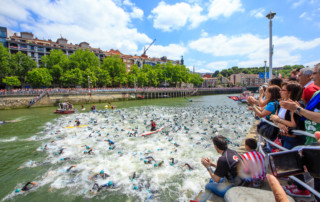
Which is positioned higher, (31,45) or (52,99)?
(31,45)

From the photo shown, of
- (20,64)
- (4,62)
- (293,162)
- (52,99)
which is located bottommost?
(52,99)

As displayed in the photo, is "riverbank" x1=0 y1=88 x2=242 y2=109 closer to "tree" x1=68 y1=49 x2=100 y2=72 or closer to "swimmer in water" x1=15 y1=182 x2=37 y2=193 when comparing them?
"tree" x1=68 y1=49 x2=100 y2=72

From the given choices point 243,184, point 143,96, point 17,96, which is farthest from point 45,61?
point 243,184

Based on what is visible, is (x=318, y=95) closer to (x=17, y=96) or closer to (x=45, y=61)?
(x=17, y=96)

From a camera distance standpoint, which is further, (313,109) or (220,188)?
(220,188)

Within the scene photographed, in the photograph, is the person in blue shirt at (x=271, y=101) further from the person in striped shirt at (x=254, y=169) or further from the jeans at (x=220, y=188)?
the jeans at (x=220, y=188)

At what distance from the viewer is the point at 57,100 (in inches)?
1533

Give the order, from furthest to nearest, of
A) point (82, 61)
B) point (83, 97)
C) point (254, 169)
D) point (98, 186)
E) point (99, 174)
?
point (82, 61)
point (83, 97)
point (99, 174)
point (98, 186)
point (254, 169)

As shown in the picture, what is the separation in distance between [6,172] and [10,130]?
11400 mm

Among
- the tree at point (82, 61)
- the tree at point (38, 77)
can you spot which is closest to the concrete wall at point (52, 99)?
the tree at point (38, 77)

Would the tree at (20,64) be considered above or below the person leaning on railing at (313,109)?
above

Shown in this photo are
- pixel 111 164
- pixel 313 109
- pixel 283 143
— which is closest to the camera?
pixel 313 109

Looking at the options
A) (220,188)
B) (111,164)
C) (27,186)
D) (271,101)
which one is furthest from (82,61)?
(220,188)

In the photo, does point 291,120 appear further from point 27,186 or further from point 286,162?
point 27,186
